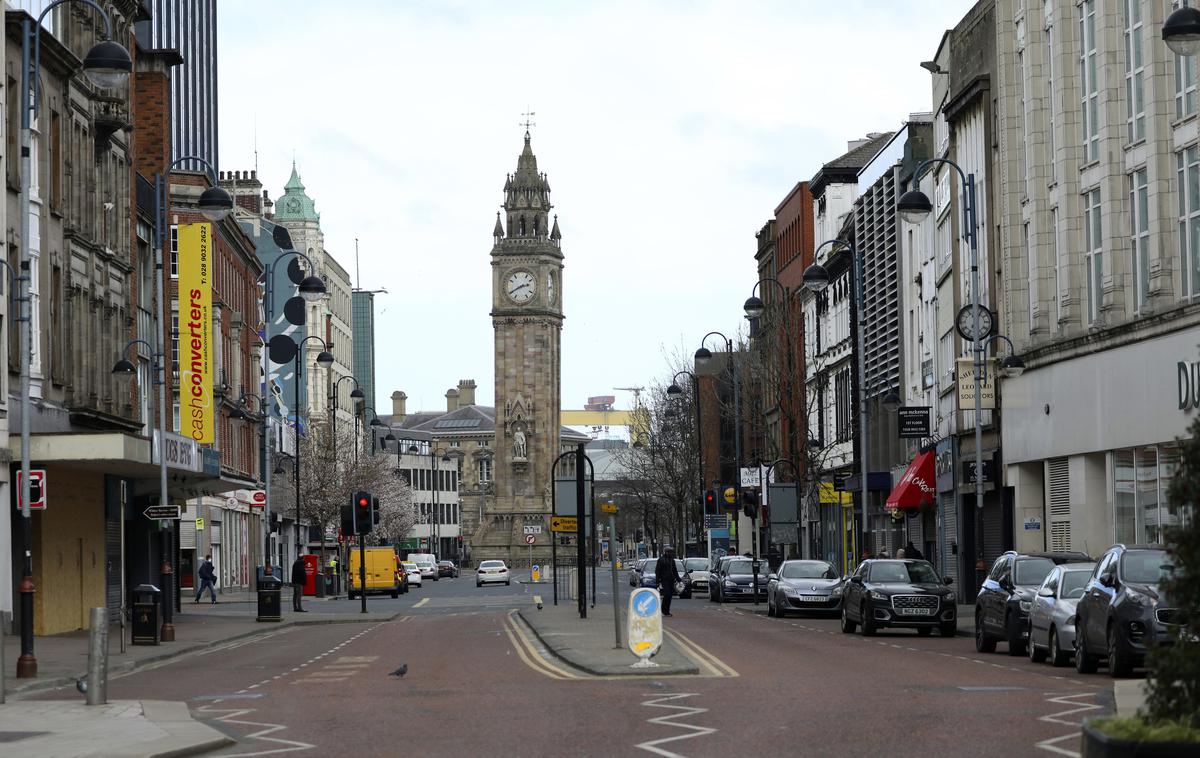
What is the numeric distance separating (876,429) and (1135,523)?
33.1 metres

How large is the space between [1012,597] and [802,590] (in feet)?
59.1

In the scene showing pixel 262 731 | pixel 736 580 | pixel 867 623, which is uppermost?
pixel 262 731

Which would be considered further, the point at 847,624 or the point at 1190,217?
the point at 847,624

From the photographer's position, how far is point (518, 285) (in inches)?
6703

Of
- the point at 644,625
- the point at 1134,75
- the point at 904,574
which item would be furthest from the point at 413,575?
the point at 644,625

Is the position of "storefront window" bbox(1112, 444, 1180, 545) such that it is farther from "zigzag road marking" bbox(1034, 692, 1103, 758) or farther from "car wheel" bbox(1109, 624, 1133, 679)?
"zigzag road marking" bbox(1034, 692, 1103, 758)

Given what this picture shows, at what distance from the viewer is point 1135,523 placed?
4084cm

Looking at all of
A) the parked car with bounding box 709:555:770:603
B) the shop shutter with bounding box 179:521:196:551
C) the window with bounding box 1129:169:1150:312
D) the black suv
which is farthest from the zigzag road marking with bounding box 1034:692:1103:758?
the shop shutter with bounding box 179:521:196:551

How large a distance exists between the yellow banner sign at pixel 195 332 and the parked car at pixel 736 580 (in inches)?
632

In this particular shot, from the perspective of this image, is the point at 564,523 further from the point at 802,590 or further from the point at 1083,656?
the point at 1083,656

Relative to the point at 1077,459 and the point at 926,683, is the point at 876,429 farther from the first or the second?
the point at 926,683

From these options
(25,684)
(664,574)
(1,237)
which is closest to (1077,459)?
(664,574)

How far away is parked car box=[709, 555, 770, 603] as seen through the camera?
61719 millimetres

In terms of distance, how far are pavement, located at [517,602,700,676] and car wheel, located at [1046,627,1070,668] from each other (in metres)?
4.63
